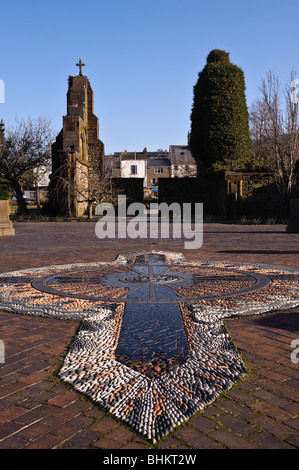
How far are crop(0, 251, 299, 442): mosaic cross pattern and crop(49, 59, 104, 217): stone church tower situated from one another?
49.0 feet

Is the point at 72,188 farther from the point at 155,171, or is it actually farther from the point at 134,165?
the point at 155,171

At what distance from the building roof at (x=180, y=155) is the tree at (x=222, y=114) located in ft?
193

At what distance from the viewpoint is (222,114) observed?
25.4 metres

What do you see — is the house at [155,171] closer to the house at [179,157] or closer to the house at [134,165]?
the house at [179,157]

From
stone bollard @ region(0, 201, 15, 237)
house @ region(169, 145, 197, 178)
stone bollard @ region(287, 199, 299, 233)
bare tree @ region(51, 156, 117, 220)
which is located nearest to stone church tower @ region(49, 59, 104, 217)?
bare tree @ region(51, 156, 117, 220)

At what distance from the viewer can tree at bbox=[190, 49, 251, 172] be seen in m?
25.4

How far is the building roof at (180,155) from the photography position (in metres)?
85.4

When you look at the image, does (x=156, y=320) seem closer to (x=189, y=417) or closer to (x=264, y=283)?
(x=189, y=417)

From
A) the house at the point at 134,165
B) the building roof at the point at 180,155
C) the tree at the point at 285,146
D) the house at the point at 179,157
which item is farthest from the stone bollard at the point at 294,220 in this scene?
the building roof at the point at 180,155

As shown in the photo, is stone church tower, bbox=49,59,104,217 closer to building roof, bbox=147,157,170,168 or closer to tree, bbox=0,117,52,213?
tree, bbox=0,117,52,213

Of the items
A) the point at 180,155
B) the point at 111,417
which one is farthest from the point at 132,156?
the point at 111,417

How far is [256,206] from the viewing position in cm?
2392

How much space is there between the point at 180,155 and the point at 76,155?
216 feet
